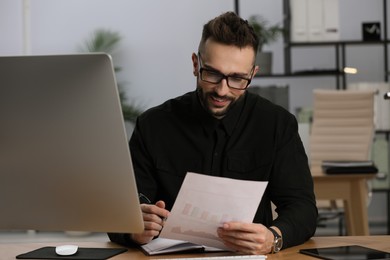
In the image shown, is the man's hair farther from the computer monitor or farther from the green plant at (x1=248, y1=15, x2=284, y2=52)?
the green plant at (x1=248, y1=15, x2=284, y2=52)

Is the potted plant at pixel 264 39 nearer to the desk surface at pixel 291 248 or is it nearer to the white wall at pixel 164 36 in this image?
the white wall at pixel 164 36

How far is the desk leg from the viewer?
4.60 metres

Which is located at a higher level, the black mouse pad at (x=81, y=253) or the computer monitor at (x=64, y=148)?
A: the computer monitor at (x=64, y=148)

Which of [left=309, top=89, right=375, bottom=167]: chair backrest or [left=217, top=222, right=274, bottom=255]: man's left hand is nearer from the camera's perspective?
[left=217, top=222, right=274, bottom=255]: man's left hand

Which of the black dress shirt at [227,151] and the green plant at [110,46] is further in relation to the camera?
the green plant at [110,46]

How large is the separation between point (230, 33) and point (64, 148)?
0.75m

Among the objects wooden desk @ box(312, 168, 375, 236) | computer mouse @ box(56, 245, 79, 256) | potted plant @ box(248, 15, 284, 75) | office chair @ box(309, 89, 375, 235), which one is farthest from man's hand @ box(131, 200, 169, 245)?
potted plant @ box(248, 15, 284, 75)

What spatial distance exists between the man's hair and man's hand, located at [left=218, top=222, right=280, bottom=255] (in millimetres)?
535

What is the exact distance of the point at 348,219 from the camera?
4715 mm

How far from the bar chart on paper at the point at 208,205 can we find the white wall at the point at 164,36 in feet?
17.8

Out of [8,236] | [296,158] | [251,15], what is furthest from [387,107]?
[296,158]

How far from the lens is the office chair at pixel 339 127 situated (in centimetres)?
556

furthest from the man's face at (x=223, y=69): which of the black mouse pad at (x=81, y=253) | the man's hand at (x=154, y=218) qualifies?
the black mouse pad at (x=81, y=253)

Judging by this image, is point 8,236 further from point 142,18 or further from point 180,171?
point 180,171
